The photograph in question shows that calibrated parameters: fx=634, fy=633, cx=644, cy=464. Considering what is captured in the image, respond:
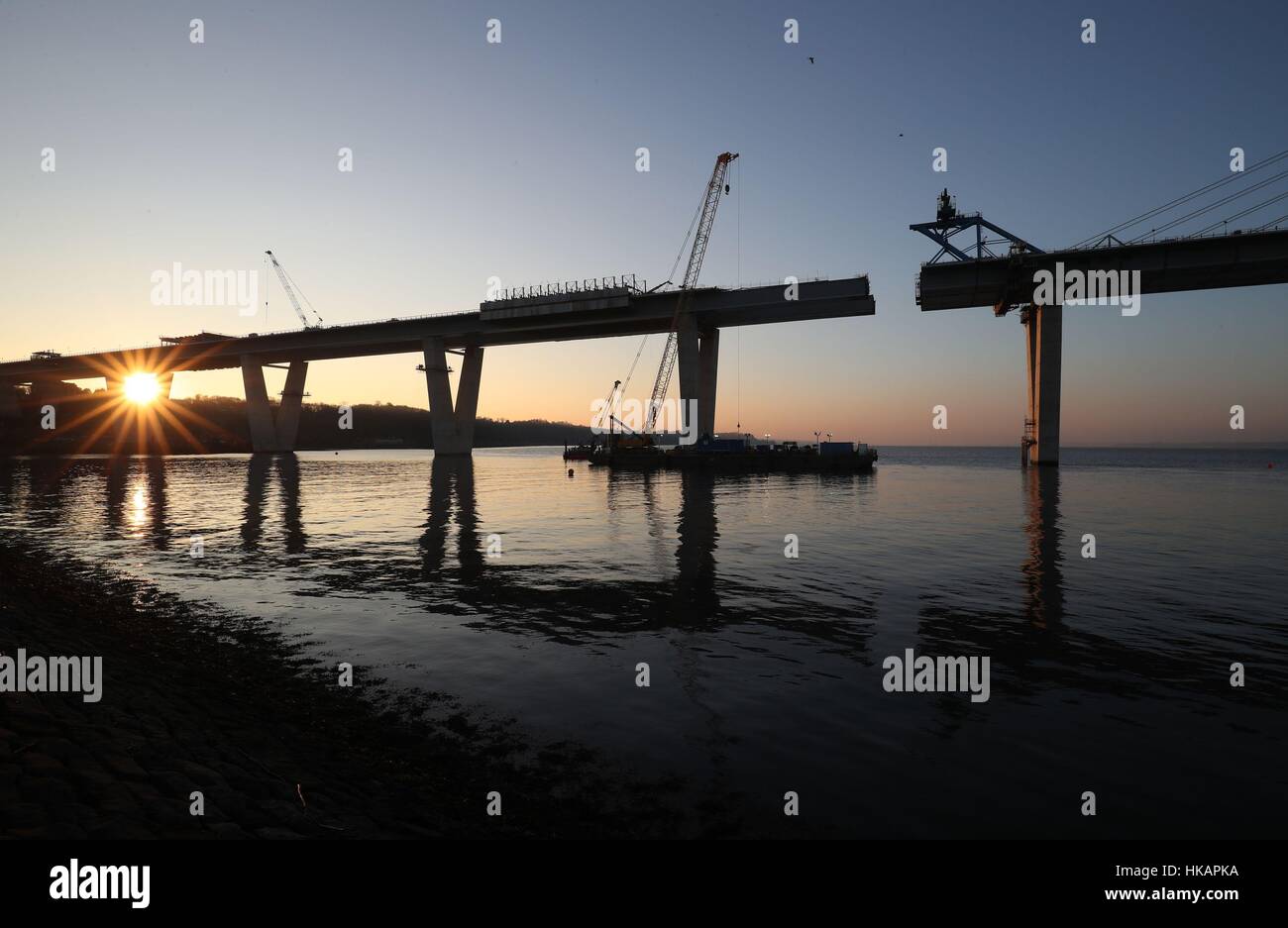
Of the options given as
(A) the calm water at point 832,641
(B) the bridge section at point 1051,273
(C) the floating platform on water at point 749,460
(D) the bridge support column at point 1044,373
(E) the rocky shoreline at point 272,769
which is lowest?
(A) the calm water at point 832,641

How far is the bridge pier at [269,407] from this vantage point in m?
153

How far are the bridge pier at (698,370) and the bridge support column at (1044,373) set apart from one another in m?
46.2

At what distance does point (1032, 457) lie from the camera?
9450 centimetres

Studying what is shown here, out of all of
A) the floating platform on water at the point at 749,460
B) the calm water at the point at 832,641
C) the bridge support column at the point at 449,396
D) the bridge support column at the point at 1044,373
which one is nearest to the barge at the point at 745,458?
the floating platform on water at the point at 749,460

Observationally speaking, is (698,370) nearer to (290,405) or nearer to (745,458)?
(745,458)

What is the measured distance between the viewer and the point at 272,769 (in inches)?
314

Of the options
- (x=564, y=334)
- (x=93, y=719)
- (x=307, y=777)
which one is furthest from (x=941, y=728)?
(x=564, y=334)

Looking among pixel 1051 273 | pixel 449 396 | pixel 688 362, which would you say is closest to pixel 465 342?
pixel 449 396

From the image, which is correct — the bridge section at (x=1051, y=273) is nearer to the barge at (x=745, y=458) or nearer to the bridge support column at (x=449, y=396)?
the barge at (x=745, y=458)

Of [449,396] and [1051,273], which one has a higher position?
[1051,273]

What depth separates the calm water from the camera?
8.27m

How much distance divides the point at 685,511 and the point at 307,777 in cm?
3754

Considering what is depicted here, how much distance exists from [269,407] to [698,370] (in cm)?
11635

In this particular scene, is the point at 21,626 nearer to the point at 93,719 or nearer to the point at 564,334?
the point at 93,719
